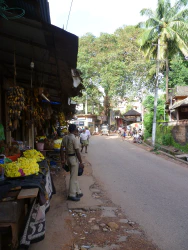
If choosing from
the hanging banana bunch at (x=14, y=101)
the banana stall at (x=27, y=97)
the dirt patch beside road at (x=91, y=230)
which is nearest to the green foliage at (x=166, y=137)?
the banana stall at (x=27, y=97)

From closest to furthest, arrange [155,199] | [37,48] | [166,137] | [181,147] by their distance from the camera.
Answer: [37,48], [155,199], [181,147], [166,137]

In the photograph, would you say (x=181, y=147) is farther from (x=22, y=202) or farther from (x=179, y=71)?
(x=179, y=71)

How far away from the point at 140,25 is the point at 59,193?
21703 millimetres

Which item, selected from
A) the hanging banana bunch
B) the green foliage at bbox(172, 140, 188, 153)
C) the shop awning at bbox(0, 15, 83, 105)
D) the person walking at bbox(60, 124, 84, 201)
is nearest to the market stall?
the hanging banana bunch

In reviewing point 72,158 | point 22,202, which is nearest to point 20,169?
point 22,202

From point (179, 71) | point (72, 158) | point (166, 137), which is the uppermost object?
point (179, 71)

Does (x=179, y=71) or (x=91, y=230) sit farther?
(x=179, y=71)

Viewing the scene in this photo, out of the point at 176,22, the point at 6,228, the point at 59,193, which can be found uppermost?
the point at 176,22

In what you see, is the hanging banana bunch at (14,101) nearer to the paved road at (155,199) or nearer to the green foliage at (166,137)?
the paved road at (155,199)

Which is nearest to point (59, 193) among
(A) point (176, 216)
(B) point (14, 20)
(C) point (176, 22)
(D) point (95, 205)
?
(D) point (95, 205)

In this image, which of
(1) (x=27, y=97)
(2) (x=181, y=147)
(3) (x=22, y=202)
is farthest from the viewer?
(2) (x=181, y=147)

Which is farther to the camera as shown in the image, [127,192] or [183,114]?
[183,114]

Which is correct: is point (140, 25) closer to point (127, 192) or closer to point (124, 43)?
point (124, 43)

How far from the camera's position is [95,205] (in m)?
5.45
